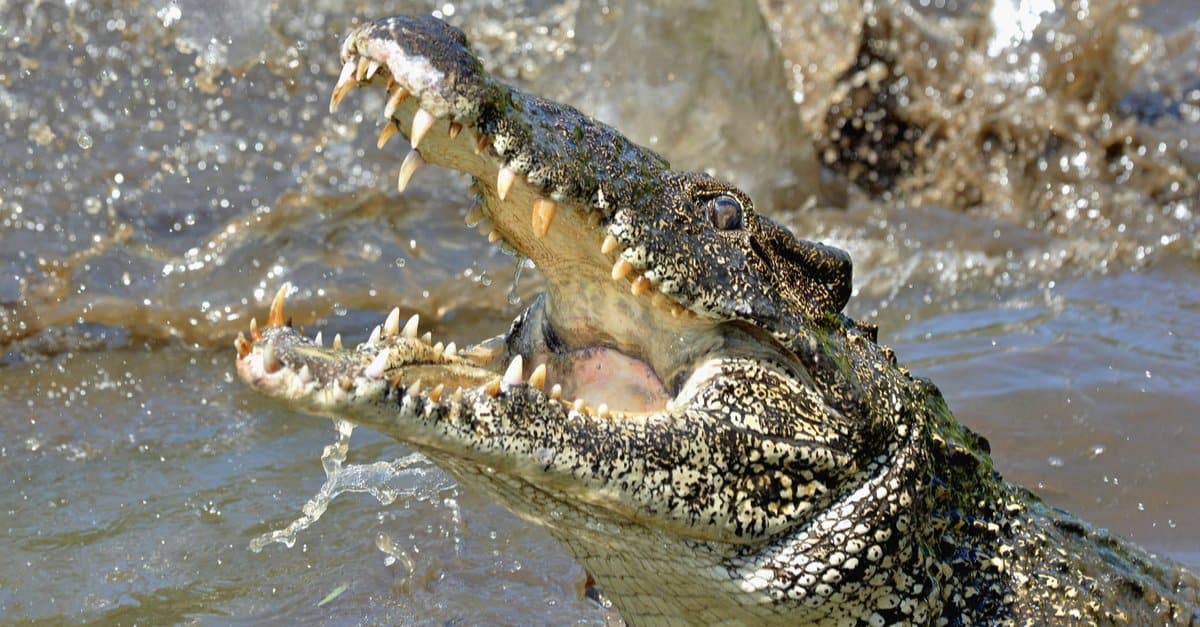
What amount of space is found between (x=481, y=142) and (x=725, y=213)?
2.42 ft

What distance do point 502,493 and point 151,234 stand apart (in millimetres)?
5038

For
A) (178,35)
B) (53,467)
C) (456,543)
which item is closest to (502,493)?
(456,543)

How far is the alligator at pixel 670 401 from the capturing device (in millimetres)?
3002

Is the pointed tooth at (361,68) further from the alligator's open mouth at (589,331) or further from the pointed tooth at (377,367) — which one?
the pointed tooth at (377,367)

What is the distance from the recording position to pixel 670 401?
11.3ft

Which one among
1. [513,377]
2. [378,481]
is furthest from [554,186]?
[378,481]

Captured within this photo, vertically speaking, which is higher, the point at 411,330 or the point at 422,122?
the point at 422,122

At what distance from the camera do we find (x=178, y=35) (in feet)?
26.7

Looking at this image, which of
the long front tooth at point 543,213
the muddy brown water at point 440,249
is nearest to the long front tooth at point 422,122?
the long front tooth at point 543,213

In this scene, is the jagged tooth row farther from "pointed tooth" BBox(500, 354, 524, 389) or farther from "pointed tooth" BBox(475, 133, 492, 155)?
"pointed tooth" BBox(500, 354, 524, 389)

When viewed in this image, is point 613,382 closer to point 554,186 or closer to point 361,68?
point 554,186

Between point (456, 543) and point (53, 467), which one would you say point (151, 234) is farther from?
point (456, 543)

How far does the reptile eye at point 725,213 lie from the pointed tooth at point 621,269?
33 centimetres

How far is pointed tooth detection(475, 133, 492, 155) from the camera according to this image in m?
3.06
